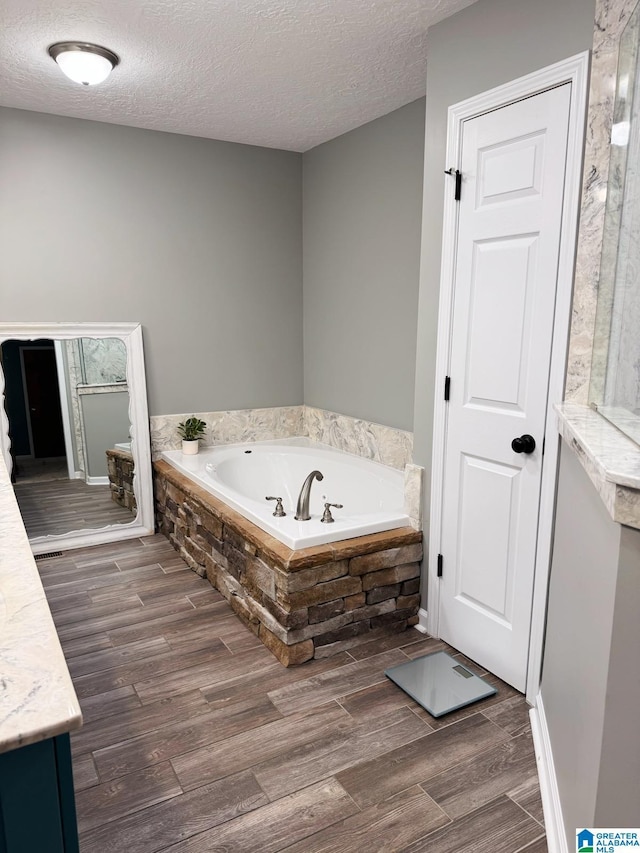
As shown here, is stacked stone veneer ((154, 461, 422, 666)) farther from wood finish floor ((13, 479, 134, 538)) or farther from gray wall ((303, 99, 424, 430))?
wood finish floor ((13, 479, 134, 538))

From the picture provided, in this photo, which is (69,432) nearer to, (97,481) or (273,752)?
(97,481)

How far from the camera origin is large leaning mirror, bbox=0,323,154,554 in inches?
141

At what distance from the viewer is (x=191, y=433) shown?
13.0 feet

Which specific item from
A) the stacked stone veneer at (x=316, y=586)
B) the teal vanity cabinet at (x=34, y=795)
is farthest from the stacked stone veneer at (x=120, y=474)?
the teal vanity cabinet at (x=34, y=795)

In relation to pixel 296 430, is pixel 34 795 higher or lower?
higher

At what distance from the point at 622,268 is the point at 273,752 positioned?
1868 mm

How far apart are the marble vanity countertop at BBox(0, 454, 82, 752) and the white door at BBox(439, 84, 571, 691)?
167cm

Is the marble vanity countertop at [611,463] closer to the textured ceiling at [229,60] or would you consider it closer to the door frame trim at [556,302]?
the door frame trim at [556,302]

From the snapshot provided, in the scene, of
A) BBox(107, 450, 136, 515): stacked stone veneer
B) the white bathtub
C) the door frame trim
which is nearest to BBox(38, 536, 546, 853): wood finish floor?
the door frame trim

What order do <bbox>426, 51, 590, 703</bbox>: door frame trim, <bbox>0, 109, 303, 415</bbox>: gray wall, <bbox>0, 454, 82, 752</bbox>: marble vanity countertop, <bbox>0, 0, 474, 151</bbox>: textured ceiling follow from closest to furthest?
1. <bbox>0, 454, 82, 752</bbox>: marble vanity countertop
2. <bbox>426, 51, 590, 703</bbox>: door frame trim
3. <bbox>0, 0, 474, 151</bbox>: textured ceiling
4. <bbox>0, 109, 303, 415</bbox>: gray wall

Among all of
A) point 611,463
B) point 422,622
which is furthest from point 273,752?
point 611,463

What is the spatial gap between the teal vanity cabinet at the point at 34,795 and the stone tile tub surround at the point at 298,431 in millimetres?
2610

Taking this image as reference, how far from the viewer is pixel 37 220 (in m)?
3.47

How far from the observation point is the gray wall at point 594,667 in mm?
1188
